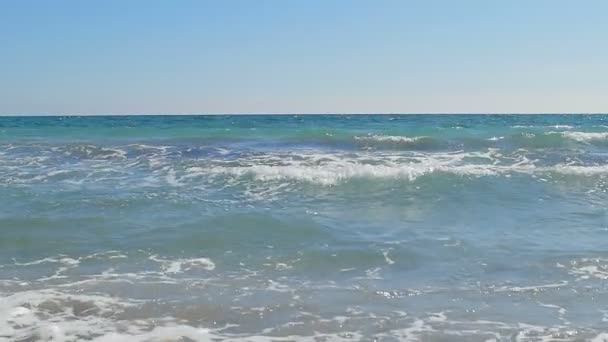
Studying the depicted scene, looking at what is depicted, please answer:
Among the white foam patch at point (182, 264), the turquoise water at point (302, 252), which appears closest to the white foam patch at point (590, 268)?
the turquoise water at point (302, 252)

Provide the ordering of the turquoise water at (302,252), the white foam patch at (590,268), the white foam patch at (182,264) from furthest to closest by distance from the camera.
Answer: the white foam patch at (182,264)
the white foam patch at (590,268)
the turquoise water at (302,252)

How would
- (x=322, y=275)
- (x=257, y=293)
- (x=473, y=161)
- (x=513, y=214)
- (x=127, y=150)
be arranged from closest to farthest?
(x=257, y=293) < (x=322, y=275) < (x=513, y=214) < (x=473, y=161) < (x=127, y=150)

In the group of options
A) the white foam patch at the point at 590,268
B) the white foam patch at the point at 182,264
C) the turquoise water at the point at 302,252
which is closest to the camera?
the turquoise water at the point at 302,252

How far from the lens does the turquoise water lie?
4703 mm

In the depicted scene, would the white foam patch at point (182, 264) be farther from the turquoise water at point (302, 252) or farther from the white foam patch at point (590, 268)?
the white foam patch at point (590, 268)

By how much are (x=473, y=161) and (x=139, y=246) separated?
10.1 m

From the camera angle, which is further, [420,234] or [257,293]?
[420,234]

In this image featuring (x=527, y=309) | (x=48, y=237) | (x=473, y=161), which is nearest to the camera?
(x=527, y=309)

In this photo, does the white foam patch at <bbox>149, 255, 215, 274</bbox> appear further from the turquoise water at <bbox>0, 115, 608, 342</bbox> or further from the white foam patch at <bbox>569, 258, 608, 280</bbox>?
the white foam patch at <bbox>569, 258, 608, 280</bbox>

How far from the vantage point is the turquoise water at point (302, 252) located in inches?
185

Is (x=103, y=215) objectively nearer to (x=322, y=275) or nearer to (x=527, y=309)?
(x=322, y=275)

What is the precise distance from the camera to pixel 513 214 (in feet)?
29.6

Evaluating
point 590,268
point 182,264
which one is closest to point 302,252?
point 182,264

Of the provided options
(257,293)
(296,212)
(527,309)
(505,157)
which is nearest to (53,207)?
(296,212)
